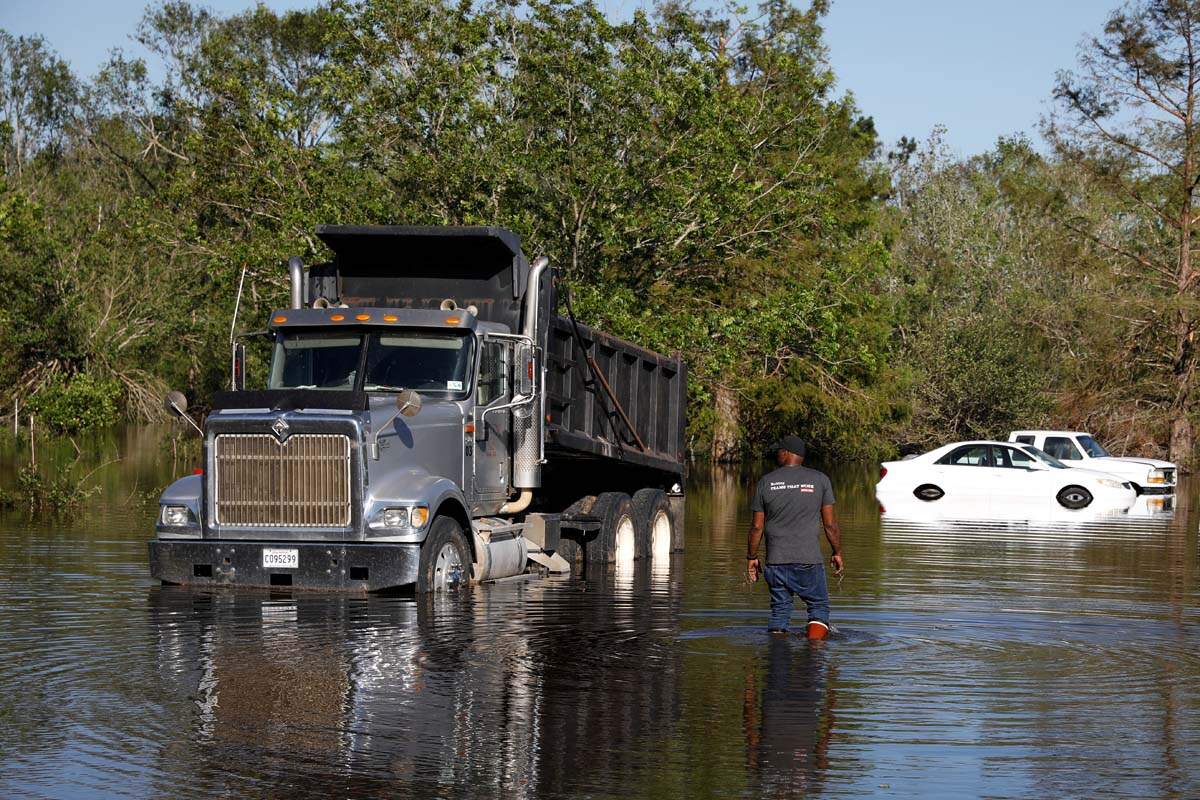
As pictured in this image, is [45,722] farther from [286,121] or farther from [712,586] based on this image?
[286,121]

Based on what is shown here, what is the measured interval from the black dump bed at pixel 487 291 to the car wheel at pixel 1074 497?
19418mm

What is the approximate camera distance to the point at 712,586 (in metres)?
19.1

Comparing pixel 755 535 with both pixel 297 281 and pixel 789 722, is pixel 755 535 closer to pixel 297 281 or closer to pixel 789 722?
pixel 789 722

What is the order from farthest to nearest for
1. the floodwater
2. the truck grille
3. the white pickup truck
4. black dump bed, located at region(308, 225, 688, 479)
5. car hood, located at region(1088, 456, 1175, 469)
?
car hood, located at region(1088, 456, 1175, 469) < the white pickup truck < black dump bed, located at region(308, 225, 688, 479) < the truck grille < the floodwater

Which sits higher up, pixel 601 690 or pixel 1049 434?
pixel 1049 434

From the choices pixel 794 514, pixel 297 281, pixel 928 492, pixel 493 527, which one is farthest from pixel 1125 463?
pixel 794 514

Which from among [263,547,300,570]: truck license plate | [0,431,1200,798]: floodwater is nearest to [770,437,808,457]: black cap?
[0,431,1200,798]: floodwater

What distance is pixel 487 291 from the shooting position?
19.1 meters

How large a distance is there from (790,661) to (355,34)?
29277 millimetres

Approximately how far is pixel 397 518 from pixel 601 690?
4.95m

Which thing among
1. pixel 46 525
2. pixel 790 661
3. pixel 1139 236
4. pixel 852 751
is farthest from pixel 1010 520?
pixel 1139 236

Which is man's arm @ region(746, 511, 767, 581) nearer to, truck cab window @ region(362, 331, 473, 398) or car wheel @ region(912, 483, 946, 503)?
truck cab window @ region(362, 331, 473, 398)

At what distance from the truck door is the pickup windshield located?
25 cm

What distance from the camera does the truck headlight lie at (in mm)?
16828
